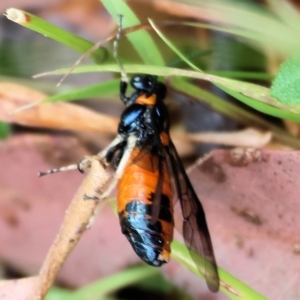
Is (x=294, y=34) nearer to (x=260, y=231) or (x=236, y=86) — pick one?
(x=236, y=86)

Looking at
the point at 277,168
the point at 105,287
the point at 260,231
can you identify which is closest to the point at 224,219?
the point at 260,231

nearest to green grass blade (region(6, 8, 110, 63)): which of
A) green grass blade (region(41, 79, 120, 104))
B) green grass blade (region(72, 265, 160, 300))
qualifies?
green grass blade (region(41, 79, 120, 104))

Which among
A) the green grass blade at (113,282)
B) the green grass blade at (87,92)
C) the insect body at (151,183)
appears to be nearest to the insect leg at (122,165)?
the insect body at (151,183)

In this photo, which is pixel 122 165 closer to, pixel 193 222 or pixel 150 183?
pixel 150 183

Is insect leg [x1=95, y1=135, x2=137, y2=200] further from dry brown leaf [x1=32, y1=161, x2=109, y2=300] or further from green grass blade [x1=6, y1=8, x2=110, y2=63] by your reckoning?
green grass blade [x1=6, y1=8, x2=110, y2=63]

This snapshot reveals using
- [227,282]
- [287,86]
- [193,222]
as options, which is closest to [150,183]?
[193,222]
